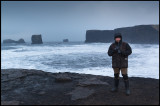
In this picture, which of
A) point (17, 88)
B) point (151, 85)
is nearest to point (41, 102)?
point (17, 88)

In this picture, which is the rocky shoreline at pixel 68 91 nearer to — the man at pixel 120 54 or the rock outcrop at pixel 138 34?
the man at pixel 120 54

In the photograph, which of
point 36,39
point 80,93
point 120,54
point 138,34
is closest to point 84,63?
point 80,93

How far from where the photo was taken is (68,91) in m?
6.30

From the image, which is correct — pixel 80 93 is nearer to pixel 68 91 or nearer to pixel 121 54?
pixel 68 91

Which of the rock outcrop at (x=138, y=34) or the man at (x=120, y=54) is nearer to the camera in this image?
the man at (x=120, y=54)

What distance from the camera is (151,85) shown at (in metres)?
6.70

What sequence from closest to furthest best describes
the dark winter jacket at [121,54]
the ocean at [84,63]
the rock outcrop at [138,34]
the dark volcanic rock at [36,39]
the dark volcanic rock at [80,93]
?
the dark winter jacket at [121,54], the dark volcanic rock at [80,93], the ocean at [84,63], the rock outcrop at [138,34], the dark volcanic rock at [36,39]

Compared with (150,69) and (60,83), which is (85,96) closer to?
(60,83)

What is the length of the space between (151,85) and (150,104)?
1.80m

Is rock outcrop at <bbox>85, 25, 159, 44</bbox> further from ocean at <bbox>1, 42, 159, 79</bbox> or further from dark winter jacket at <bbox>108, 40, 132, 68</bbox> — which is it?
dark winter jacket at <bbox>108, 40, 132, 68</bbox>

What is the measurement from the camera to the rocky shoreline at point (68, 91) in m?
5.32

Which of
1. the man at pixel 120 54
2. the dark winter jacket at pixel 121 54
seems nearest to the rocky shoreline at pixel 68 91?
the man at pixel 120 54

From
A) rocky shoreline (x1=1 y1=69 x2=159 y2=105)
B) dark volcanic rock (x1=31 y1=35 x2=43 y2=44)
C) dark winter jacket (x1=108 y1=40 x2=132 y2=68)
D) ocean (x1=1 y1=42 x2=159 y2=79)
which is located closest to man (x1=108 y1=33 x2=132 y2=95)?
dark winter jacket (x1=108 y1=40 x2=132 y2=68)

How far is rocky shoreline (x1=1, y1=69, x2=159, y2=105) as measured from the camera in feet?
17.4
